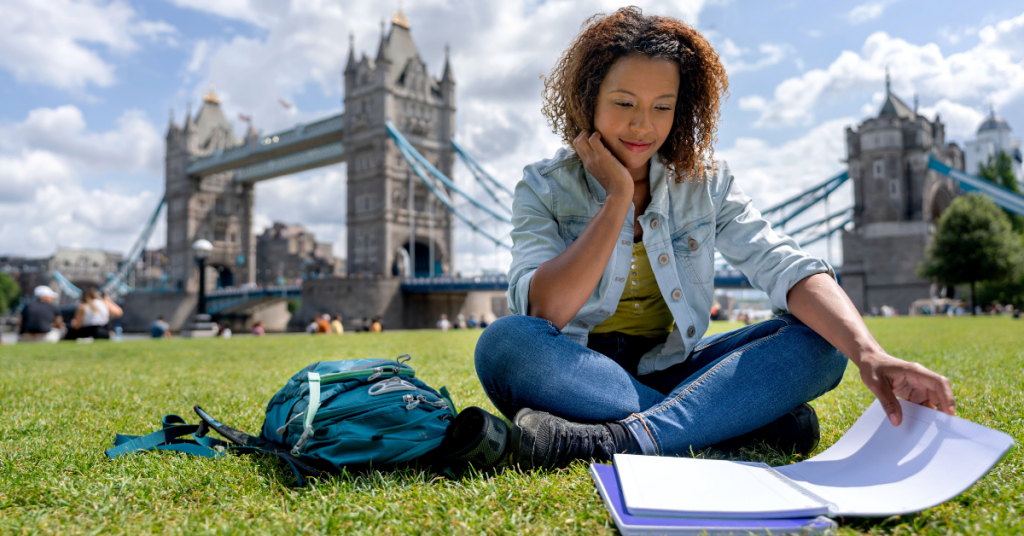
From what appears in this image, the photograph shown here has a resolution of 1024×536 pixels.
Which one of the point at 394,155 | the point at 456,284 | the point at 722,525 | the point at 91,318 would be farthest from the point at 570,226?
the point at 394,155

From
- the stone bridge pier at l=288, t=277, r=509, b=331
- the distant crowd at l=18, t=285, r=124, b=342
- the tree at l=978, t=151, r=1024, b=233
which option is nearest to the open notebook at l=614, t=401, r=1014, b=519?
the distant crowd at l=18, t=285, r=124, b=342

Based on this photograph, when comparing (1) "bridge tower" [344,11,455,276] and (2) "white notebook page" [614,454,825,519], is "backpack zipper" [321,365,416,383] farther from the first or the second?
(1) "bridge tower" [344,11,455,276]

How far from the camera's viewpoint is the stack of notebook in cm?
99

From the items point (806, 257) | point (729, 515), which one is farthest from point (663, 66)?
point (729, 515)

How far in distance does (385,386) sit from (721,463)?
0.81m

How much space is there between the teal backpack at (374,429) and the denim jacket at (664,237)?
0.36 meters

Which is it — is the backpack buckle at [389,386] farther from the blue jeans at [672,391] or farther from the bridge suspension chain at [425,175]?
the bridge suspension chain at [425,175]

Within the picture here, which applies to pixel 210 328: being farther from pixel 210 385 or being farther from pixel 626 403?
pixel 626 403

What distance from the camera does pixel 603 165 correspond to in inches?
66.8

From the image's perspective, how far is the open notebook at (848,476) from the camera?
101 cm

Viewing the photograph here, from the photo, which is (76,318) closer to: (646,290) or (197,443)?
(197,443)

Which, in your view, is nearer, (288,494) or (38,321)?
(288,494)

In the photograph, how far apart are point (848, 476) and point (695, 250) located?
80 cm

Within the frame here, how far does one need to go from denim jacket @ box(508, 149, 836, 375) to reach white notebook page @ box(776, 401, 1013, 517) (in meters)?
0.53
